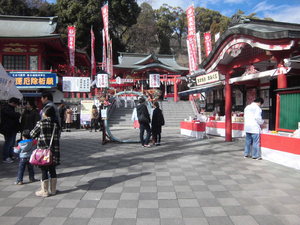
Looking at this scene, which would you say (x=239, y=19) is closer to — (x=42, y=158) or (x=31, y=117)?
(x=31, y=117)

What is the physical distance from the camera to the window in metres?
18.9

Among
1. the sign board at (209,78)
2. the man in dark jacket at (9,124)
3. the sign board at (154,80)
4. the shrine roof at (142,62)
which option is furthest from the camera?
the shrine roof at (142,62)

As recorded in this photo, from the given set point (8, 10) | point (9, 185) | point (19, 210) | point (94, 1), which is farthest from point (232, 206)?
point (8, 10)

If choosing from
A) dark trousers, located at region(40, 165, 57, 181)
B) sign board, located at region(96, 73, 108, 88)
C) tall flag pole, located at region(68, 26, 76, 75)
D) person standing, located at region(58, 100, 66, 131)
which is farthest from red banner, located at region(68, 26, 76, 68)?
dark trousers, located at region(40, 165, 57, 181)

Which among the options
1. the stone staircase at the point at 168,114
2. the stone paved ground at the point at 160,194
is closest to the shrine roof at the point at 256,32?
the stone paved ground at the point at 160,194

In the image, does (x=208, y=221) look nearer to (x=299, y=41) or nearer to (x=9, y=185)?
(x=9, y=185)

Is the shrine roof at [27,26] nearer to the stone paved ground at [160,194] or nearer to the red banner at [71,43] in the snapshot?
the red banner at [71,43]

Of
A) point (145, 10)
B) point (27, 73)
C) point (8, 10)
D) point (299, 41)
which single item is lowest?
point (299, 41)

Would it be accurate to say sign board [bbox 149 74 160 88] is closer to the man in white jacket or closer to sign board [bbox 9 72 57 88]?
sign board [bbox 9 72 57 88]

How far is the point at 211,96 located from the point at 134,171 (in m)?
13.7

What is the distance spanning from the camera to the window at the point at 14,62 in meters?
18.9

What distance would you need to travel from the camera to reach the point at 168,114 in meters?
19.6

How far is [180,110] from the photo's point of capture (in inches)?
815

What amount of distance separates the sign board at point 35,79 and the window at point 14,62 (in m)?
2.16
